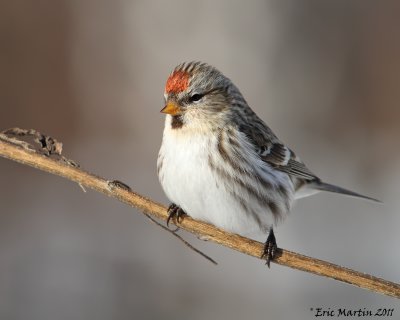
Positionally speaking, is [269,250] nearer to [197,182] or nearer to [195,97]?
[197,182]

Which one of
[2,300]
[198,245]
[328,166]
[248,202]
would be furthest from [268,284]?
[248,202]

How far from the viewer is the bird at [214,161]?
8.30 ft

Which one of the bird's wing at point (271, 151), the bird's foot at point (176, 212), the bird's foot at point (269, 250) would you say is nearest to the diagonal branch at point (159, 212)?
the bird's foot at point (269, 250)

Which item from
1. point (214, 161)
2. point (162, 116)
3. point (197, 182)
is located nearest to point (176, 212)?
point (197, 182)

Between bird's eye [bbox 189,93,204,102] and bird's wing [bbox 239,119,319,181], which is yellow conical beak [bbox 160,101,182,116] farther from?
bird's wing [bbox 239,119,319,181]

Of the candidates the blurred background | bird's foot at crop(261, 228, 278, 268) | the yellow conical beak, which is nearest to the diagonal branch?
bird's foot at crop(261, 228, 278, 268)

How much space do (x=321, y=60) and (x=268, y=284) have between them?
2392 mm

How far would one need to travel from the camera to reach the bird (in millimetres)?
2531

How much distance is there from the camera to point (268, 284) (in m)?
4.54

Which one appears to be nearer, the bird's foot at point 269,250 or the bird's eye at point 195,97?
the bird's foot at point 269,250

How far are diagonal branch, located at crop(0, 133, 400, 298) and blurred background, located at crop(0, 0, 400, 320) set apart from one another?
2.32 meters

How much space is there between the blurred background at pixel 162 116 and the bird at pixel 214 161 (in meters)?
1.84

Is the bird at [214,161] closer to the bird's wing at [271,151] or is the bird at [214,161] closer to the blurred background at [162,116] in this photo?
the bird's wing at [271,151]

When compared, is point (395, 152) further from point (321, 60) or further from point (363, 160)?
point (321, 60)
